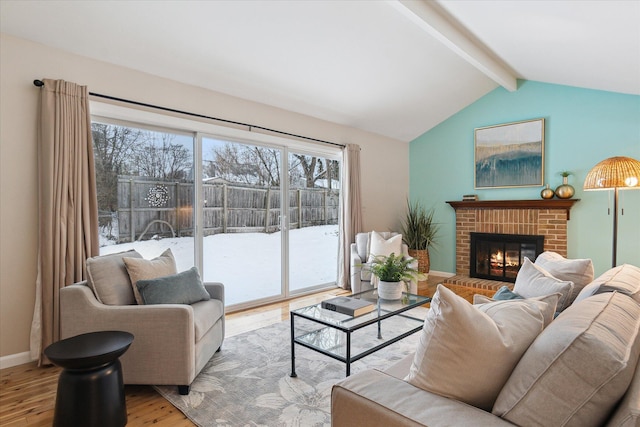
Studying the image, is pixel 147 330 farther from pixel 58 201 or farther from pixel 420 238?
pixel 420 238

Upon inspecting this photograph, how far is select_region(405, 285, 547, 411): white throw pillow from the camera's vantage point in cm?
108

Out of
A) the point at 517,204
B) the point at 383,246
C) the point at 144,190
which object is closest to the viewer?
the point at 144,190

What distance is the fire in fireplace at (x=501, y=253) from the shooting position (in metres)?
5.17

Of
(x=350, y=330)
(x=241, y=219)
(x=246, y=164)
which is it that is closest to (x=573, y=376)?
(x=350, y=330)

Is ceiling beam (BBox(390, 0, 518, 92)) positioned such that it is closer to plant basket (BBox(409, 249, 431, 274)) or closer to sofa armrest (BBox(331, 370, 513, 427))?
plant basket (BBox(409, 249, 431, 274))

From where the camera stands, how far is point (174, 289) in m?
2.53

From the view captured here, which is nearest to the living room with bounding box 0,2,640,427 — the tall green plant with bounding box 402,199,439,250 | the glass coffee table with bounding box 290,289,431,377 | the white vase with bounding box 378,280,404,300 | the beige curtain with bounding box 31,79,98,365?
the beige curtain with bounding box 31,79,98,365

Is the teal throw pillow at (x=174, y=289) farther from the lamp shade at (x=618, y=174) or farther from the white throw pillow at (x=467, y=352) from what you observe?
the lamp shade at (x=618, y=174)

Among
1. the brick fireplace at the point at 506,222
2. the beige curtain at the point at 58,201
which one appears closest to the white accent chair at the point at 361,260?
the brick fireplace at the point at 506,222

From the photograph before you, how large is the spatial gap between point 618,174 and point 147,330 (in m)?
4.07

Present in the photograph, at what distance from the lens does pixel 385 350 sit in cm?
296

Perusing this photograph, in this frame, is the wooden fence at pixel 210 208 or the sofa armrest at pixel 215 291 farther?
the wooden fence at pixel 210 208

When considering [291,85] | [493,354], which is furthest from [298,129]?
[493,354]

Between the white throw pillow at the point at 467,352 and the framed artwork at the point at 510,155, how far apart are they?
15.6 ft
